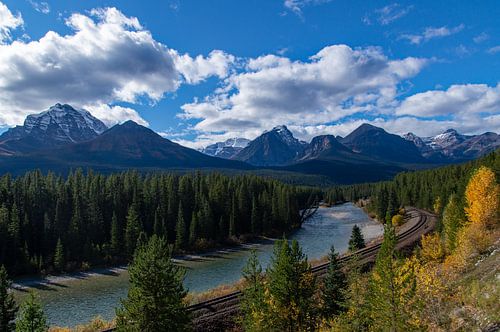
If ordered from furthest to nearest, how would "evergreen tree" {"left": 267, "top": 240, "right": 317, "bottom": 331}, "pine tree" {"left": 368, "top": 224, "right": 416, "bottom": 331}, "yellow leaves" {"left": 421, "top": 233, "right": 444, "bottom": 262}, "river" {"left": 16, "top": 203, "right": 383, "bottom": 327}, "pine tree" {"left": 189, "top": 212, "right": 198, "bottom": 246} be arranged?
"pine tree" {"left": 189, "top": 212, "right": 198, "bottom": 246}, "yellow leaves" {"left": 421, "top": 233, "right": 444, "bottom": 262}, "river" {"left": 16, "top": 203, "right": 383, "bottom": 327}, "evergreen tree" {"left": 267, "top": 240, "right": 317, "bottom": 331}, "pine tree" {"left": 368, "top": 224, "right": 416, "bottom": 331}

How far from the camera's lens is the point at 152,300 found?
26.7 metres

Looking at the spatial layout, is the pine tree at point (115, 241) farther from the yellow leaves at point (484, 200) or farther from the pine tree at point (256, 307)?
the yellow leaves at point (484, 200)

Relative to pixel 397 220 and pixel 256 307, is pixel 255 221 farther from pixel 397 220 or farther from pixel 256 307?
pixel 256 307

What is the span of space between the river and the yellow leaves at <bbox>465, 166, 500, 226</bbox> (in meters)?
31.0

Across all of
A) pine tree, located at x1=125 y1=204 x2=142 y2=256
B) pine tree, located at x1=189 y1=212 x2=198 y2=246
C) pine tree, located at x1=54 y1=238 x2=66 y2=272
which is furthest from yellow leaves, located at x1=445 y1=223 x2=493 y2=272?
pine tree, located at x1=54 y1=238 x2=66 y2=272

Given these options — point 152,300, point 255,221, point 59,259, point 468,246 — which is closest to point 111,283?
point 59,259

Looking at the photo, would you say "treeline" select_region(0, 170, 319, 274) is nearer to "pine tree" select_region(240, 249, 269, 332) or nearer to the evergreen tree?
"pine tree" select_region(240, 249, 269, 332)

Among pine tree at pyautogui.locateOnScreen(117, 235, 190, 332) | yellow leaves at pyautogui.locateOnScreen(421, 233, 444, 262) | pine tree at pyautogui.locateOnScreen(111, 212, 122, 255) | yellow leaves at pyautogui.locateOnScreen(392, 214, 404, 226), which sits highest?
pine tree at pyautogui.locateOnScreen(117, 235, 190, 332)

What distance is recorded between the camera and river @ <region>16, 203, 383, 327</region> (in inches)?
2076

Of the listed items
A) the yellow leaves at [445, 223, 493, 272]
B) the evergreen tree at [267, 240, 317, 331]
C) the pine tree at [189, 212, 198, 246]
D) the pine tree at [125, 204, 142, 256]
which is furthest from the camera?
the pine tree at [189, 212, 198, 246]

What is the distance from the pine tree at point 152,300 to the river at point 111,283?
26.6m

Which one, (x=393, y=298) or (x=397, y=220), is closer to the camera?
(x=393, y=298)

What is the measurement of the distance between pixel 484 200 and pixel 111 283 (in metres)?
65.2

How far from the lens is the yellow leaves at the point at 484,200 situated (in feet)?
191
